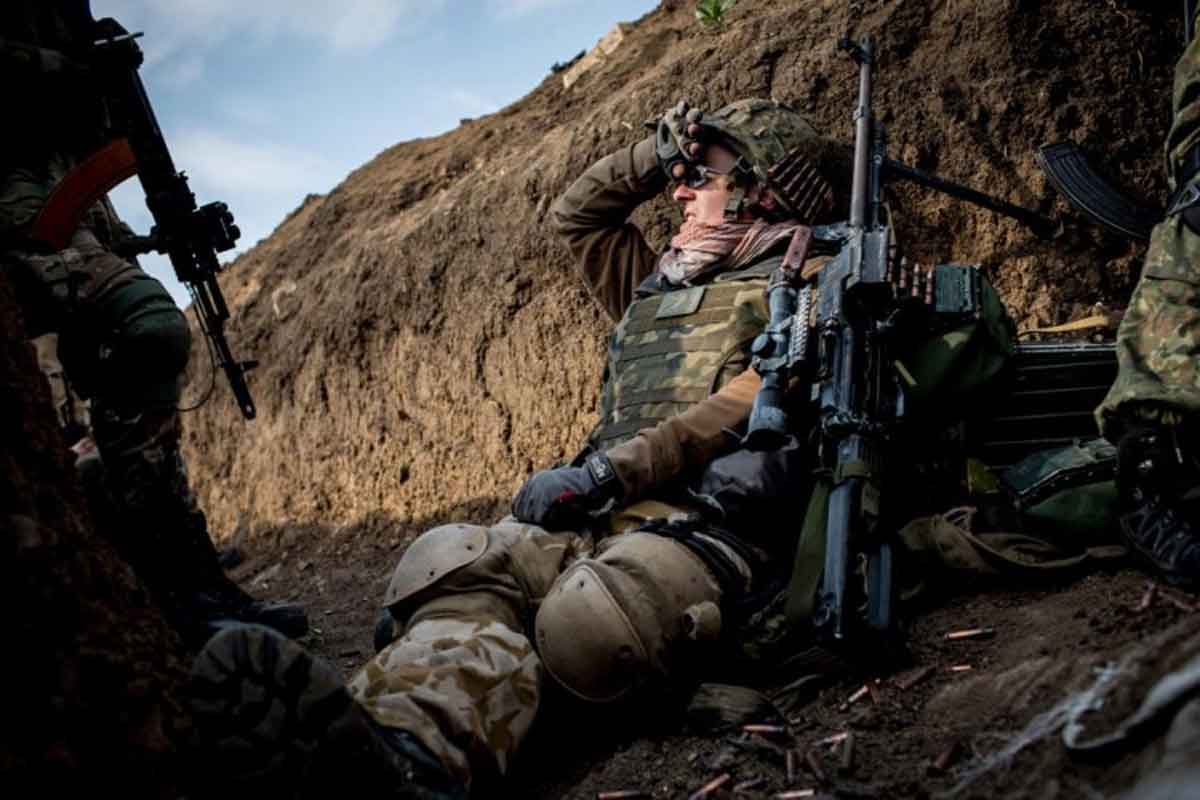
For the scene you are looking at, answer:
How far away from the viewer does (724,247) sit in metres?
3.30

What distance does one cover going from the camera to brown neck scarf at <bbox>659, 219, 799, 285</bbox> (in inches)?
128

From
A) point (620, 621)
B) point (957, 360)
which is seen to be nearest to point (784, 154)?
point (957, 360)

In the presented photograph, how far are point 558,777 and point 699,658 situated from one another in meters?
0.45

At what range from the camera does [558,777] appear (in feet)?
6.91

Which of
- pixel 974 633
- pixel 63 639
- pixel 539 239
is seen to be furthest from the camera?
pixel 539 239

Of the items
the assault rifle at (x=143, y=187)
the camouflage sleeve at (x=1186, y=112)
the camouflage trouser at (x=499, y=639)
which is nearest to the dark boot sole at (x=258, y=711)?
the camouflage trouser at (x=499, y=639)

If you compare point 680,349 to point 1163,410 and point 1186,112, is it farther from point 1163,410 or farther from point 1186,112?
point 1186,112

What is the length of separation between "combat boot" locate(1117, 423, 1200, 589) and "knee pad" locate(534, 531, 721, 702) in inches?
38.3

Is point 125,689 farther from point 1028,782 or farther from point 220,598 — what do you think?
point 220,598

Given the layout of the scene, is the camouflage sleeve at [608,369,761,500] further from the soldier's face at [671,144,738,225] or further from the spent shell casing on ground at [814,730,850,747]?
the spent shell casing on ground at [814,730,850,747]

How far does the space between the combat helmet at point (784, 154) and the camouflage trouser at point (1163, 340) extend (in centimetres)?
126

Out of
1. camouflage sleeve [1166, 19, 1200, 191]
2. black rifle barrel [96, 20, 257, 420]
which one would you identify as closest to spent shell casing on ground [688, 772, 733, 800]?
camouflage sleeve [1166, 19, 1200, 191]

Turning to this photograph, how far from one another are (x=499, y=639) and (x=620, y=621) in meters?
0.28

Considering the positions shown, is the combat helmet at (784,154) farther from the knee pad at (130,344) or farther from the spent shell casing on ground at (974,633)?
the knee pad at (130,344)
